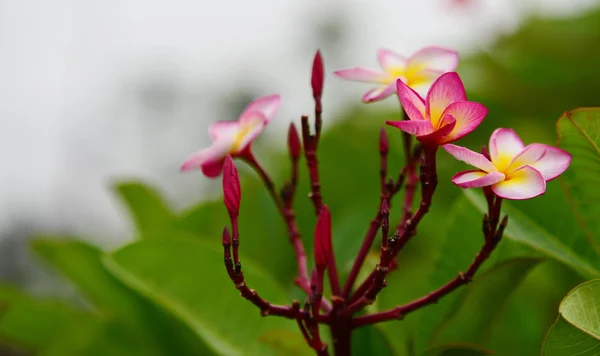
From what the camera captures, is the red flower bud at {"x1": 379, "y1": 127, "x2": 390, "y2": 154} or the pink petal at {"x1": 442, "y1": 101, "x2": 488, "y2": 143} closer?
the pink petal at {"x1": 442, "y1": 101, "x2": 488, "y2": 143}

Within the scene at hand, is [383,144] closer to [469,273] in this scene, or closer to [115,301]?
[469,273]

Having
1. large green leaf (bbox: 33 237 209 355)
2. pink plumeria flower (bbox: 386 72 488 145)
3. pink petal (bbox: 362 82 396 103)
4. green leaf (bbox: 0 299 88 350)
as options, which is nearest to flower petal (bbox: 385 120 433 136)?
pink plumeria flower (bbox: 386 72 488 145)

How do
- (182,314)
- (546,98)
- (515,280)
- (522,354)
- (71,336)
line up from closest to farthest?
(515,280), (182,314), (522,354), (71,336), (546,98)

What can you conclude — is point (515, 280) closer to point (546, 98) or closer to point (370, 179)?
point (370, 179)

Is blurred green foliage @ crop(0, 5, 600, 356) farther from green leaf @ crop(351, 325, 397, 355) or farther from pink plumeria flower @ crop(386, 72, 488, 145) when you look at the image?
pink plumeria flower @ crop(386, 72, 488, 145)

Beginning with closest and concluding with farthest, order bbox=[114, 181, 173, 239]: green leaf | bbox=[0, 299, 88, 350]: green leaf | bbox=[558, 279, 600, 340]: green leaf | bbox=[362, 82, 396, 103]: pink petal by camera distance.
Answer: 1. bbox=[558, 279, 600, 340]: green leaf
2. bbox=[362, 82, 396, 103]: pink petal
3. bbox=[0, 299, 88, 350]: green leaf
4. bbox=[114, 181, 173, 239]: green leaf

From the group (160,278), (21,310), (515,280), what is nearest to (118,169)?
(21,310)

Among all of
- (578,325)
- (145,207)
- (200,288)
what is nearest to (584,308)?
(578,325)
